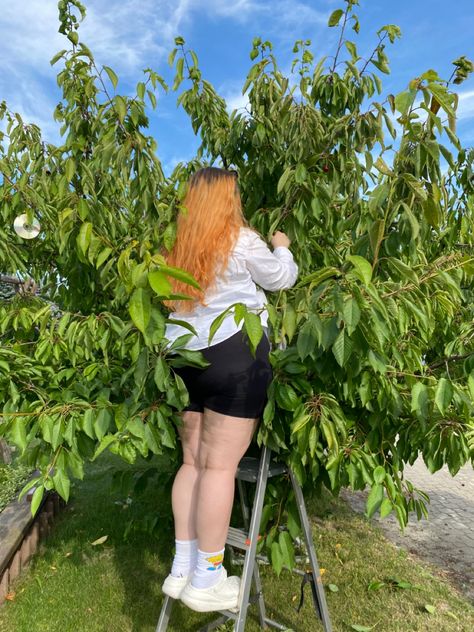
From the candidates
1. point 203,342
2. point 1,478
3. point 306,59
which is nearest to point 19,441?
point 203,342

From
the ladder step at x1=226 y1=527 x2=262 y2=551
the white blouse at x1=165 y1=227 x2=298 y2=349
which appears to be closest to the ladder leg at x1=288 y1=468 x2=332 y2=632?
the ladder step at x1=226 y1=527 x2=262 y2=551

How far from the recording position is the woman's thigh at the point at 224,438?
6.19 feet

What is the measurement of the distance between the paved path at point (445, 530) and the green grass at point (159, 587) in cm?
17

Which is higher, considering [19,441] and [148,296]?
[148,296]

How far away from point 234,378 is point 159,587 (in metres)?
2.05

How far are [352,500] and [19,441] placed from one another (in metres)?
3.98

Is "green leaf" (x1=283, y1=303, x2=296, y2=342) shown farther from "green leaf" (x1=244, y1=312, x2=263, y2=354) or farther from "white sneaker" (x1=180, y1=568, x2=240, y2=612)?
"white sneaker" (x1=180, y1=568, x2=240, y2=612)

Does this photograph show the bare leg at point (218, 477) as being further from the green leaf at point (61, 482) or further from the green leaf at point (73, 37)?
the green leaf at point (73, 37)

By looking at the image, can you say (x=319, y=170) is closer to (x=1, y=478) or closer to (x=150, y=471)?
(x=150, y=471)

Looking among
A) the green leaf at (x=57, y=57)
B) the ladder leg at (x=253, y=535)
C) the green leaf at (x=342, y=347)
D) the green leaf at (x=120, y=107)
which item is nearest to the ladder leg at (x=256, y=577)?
the ladder leg at (x=253, y=535)

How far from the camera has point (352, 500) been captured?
4.92 meters

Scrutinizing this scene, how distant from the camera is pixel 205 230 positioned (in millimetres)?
1955

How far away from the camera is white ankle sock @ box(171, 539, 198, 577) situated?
1.98 m

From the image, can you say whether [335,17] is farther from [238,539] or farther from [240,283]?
[238,539]
